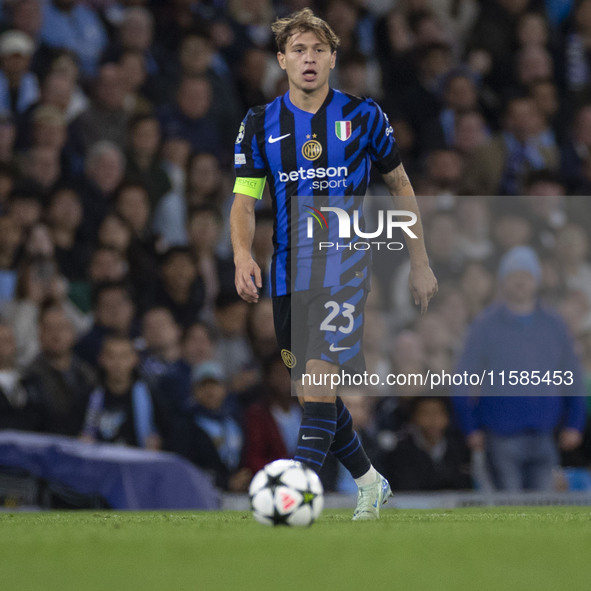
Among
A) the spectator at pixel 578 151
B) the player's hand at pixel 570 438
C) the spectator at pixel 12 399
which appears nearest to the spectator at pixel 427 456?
the player's hand at pixel 570 438

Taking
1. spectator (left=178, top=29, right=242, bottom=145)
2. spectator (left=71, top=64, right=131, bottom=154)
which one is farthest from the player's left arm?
spectator (left=178, top=29, right=242, bottom=145)

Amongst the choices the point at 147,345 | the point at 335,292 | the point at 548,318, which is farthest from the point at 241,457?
the point at 335,292

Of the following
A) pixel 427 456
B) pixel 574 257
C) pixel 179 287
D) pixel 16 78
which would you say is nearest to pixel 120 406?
pixel 179 287

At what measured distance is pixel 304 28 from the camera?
4996mm

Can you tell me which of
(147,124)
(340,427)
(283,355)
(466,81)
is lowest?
(340,427)

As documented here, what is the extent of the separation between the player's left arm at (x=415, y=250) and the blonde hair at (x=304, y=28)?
66cm

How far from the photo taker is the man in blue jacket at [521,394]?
24.5 ft

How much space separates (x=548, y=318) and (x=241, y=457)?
221 centimetres

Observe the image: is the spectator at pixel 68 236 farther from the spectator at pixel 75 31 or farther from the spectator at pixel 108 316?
the spectator at pixel 75 31

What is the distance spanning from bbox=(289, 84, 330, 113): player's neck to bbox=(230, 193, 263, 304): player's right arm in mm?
467

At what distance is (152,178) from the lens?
29.6ft

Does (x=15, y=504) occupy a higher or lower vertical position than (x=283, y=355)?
lower

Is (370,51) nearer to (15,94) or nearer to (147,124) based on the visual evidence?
(147,124)

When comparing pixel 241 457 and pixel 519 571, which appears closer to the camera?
pixel 519 571
